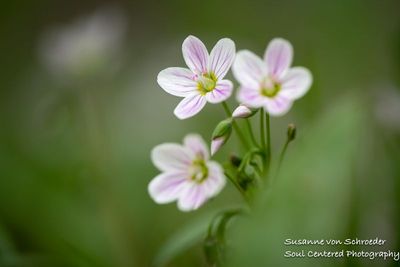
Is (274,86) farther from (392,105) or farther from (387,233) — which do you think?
(392,105)

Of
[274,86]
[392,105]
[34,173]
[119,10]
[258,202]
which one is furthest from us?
[119,10]

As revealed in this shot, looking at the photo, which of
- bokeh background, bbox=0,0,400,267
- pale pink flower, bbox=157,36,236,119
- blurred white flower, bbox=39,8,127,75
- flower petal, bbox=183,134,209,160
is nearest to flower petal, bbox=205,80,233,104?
pale pink flower, bbox=157,36,236,119

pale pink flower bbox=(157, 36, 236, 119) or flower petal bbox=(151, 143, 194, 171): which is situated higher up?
pale pink flower bbox=(157, 36, 236, 119)

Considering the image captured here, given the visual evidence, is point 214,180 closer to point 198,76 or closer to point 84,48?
point 198,76

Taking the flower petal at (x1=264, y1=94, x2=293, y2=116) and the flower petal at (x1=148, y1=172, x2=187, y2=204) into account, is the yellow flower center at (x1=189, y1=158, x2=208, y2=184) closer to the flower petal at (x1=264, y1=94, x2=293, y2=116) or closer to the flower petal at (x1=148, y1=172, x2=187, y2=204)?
the flower petal at (x1=148, y1=172, x2=187, y2=204)

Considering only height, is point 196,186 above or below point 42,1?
below

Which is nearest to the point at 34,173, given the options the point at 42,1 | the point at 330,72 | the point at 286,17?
the point at 330,72

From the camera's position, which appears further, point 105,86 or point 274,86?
point 105,86
